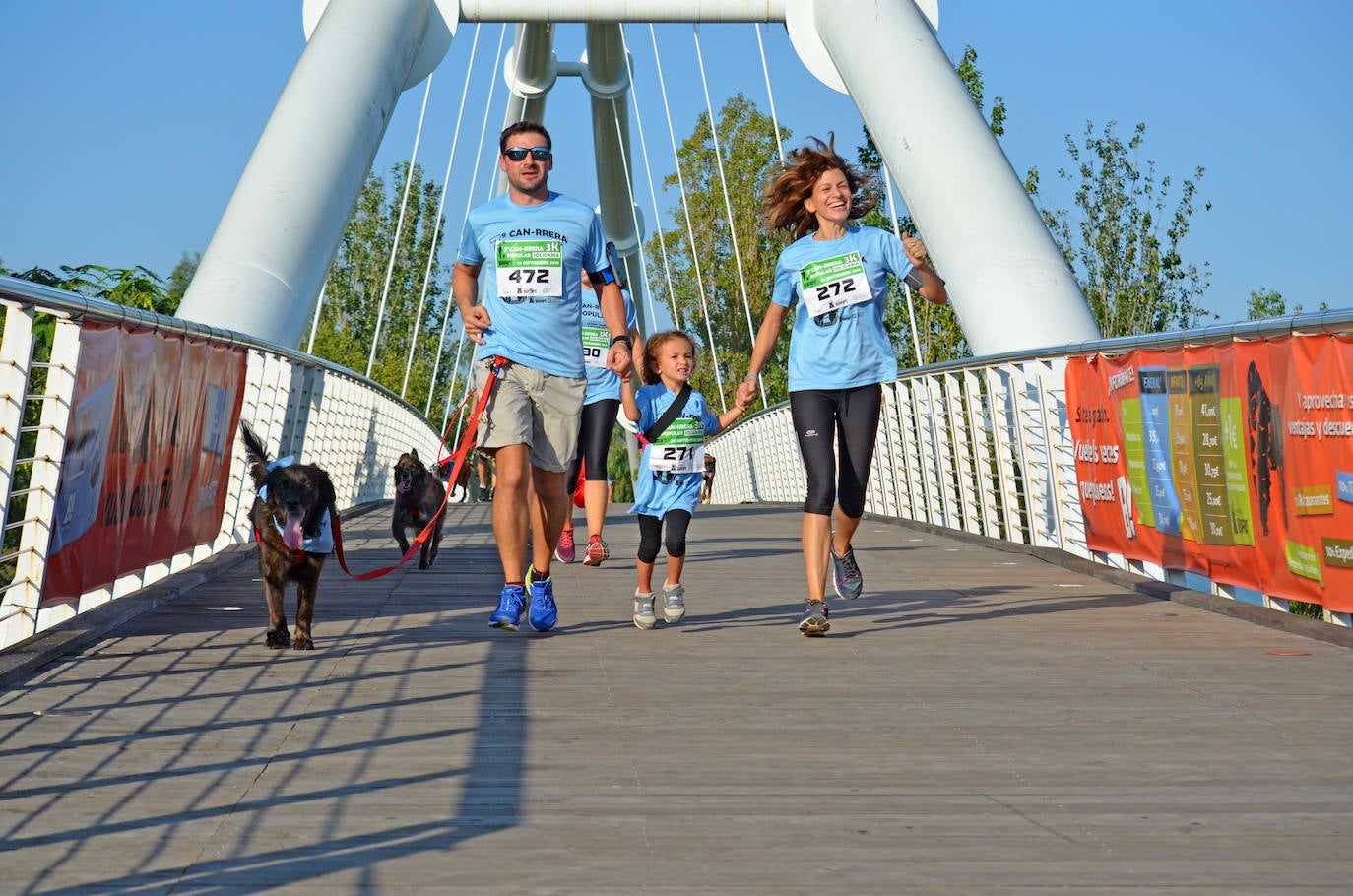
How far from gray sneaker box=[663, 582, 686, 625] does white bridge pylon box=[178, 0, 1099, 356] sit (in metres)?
6.97

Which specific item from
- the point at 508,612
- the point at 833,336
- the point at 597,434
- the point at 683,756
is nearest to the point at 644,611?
the point at 508,612

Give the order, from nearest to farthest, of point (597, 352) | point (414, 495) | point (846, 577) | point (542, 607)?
point (542, 607) < point (846, 577) < point (597, 352) < point (414, 495)

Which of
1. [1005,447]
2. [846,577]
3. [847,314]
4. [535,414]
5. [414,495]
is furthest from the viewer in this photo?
[1005,447]

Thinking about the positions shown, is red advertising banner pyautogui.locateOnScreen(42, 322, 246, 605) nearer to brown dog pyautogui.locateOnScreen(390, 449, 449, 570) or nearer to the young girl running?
brown dog pyautogui.locateOnScreen(390, 449, 449, 570)

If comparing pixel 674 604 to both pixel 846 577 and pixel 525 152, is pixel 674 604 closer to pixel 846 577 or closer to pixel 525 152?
pixel 846 577

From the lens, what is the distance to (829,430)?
6664mm

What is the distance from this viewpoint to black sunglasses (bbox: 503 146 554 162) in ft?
21.2

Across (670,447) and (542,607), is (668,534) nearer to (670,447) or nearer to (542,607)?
(670,447)

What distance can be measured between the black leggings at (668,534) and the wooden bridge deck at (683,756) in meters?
0.34

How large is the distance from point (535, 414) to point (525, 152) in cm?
100

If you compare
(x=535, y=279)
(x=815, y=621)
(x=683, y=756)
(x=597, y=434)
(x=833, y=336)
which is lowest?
(x=683, y=756)

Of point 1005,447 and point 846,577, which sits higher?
point 1005,447

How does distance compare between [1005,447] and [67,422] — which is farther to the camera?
[1005,447]

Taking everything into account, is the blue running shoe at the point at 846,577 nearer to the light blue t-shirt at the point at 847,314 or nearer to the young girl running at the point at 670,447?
the young girl running at the point at 670,447
